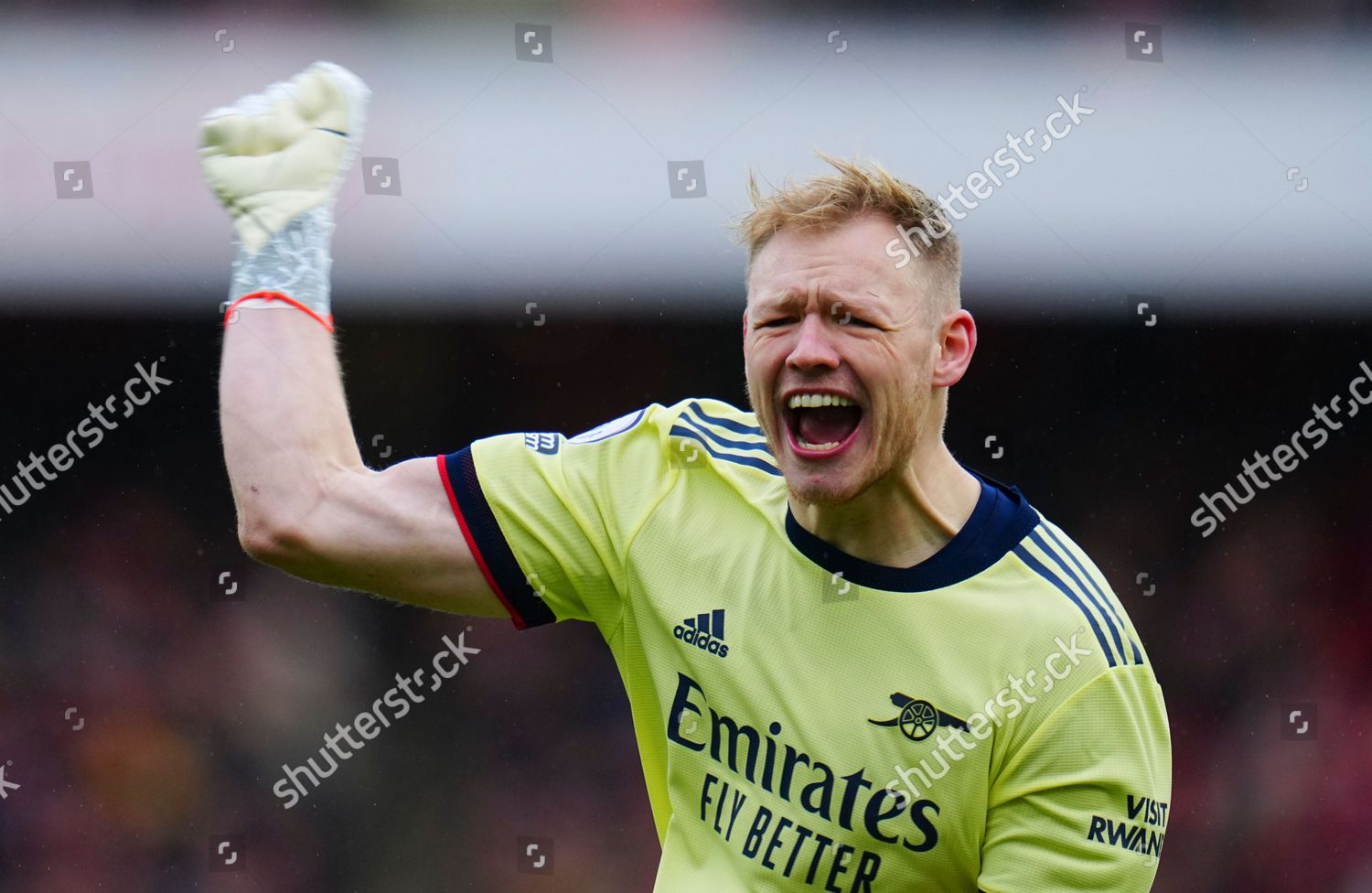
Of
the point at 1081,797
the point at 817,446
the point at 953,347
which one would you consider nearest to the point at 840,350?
the point at 817,446

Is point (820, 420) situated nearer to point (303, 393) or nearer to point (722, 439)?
point (722, 439)

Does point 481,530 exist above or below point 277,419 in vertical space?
below

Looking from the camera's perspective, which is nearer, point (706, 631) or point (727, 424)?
point (706, 631)

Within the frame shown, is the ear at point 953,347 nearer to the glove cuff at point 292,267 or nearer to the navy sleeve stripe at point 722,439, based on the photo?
the navy sleeve stripe at point 722,439

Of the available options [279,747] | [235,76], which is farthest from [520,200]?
[279,747]

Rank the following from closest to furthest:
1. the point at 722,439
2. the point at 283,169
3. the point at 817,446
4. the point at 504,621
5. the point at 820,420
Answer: the point at 283,169 → the point at 817,446 → the point at 820,420 → the point at 722,439 → the point at 504,621

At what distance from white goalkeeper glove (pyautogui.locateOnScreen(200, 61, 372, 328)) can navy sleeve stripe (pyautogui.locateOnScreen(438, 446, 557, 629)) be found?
12.5 inches

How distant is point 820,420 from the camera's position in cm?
231

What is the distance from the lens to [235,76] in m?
5.73

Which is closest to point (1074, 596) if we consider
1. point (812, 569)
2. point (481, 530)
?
point (812, 569)

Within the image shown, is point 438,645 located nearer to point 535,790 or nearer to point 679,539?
point 535,790

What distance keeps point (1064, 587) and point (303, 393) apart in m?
1.26

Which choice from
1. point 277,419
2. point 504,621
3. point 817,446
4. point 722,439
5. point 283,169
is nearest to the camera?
point 277,419

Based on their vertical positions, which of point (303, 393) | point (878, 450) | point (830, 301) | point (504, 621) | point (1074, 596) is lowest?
point (504, 621)
